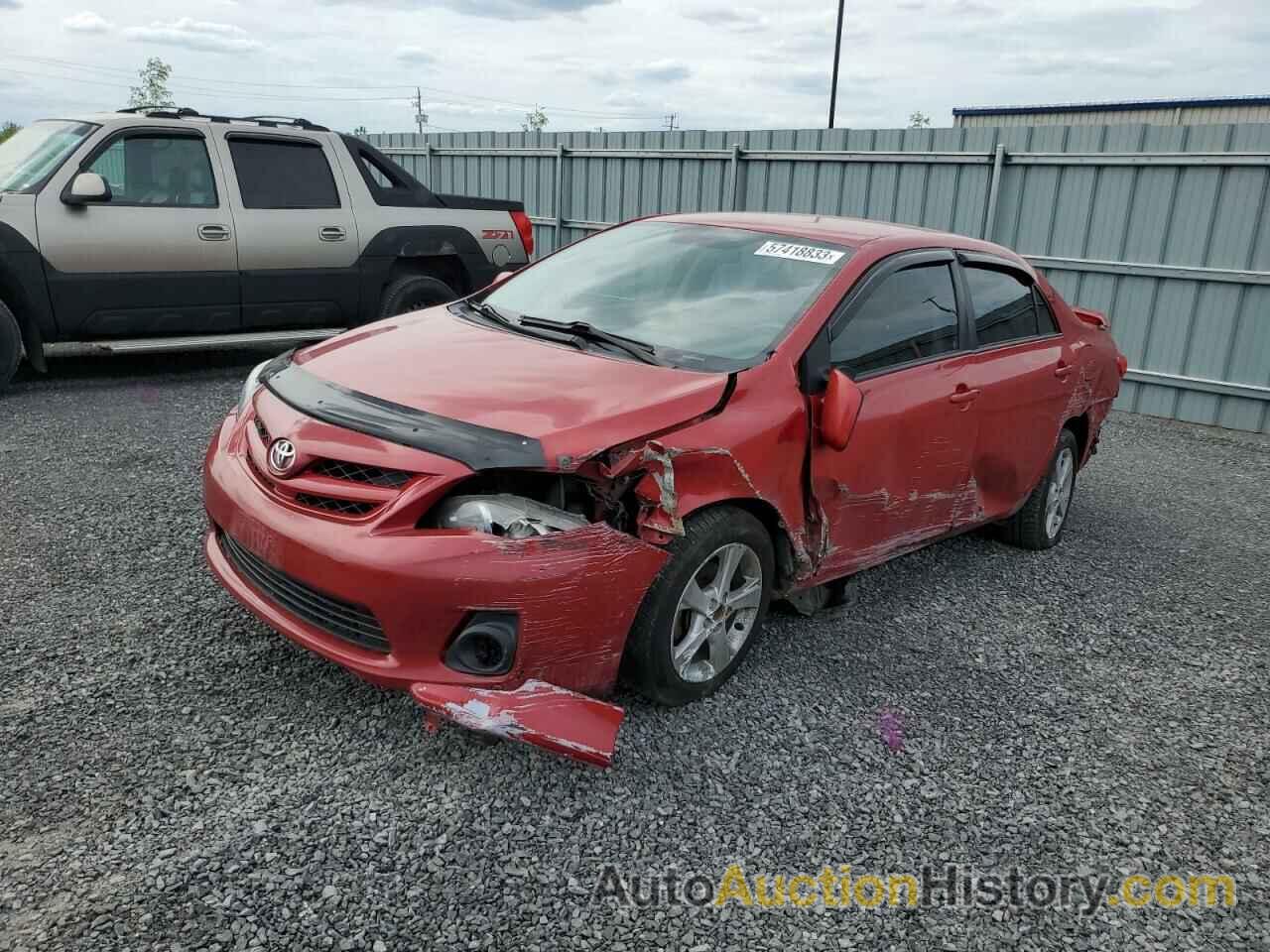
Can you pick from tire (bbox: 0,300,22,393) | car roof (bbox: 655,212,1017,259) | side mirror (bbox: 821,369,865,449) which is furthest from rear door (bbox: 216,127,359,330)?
side mirror (bbox: 821,369,865,449)

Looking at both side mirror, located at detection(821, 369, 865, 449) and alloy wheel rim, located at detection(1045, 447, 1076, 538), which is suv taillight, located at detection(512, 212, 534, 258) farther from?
side mirror, located at detection(821, 369, 865, 449)

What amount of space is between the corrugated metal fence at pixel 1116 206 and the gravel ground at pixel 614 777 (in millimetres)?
5303

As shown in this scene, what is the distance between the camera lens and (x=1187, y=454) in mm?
8250

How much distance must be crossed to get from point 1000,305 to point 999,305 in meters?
0.01

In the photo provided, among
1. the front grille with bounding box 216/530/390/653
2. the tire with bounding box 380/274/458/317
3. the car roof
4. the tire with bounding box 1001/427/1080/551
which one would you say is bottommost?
the tire with bounding box 1001/427/1080/551

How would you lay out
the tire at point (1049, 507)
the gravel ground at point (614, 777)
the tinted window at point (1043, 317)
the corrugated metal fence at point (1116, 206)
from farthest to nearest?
the corrugated metal fence at point (1116, 206) < the tire at point (1049, 507) < the tinted window at point (1043, 317) < the gravel ground at point (614, 777)

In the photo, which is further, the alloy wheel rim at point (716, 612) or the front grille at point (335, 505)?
the alloy wheel rim at point (716, 612)

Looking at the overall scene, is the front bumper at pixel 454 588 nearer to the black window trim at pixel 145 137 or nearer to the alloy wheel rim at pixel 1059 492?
the alloy wheel rim at pixel 1059 492

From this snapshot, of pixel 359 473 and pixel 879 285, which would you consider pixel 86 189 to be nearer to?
pixel 359 473

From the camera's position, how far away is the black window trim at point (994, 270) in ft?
14.8

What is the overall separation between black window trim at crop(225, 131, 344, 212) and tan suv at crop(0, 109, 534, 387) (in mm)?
10

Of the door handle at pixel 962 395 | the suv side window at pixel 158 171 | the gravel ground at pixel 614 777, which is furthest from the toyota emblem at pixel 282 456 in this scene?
the suv side window at pixel 158 171

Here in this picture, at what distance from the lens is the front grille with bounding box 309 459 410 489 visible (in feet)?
9.40

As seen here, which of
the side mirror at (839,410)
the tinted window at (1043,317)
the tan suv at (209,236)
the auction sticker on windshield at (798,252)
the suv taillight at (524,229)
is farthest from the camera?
the suv taillight at (524,229)
